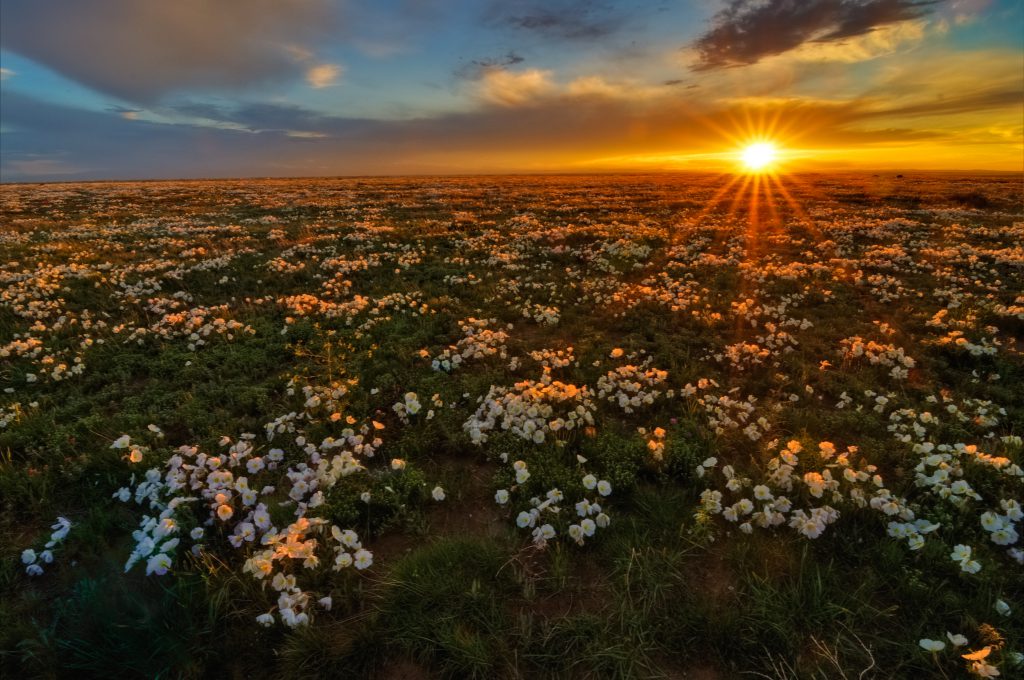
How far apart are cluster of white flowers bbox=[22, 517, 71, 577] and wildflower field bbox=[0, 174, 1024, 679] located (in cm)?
4

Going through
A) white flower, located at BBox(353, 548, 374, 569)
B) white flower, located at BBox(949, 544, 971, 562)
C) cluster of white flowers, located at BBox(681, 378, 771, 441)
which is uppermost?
cluster of white flowers, located at BBox(681, 378, 771, 441)

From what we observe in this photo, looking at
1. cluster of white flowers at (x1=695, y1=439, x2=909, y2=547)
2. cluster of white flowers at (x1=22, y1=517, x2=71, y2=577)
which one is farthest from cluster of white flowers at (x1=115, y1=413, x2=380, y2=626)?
cluster of white flowers at (x1=695, y1=439, x2=909, y2=547)

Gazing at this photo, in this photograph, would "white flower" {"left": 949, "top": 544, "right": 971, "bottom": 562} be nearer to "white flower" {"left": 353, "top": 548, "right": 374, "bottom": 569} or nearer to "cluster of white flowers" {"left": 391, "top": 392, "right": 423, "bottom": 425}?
"white flower" {"left": 353, "top": 548, "right": 374, "bottom": 569}

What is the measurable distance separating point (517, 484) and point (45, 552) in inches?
199

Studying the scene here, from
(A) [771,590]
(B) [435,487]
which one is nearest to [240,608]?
(B) [435,487]

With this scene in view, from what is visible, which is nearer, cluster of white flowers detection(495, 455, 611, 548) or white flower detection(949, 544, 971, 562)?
white flower detection(949, 544, 971, 562)

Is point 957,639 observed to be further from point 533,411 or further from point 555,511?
point 533,411

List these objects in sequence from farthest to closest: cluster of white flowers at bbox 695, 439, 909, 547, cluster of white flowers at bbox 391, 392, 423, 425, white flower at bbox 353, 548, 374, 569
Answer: cluster of white flowers at bbox 391, 392, 423, 425 → cluster of white flowers at bbox 695, 439, 909, 547 → white flower at bbox 353, 548, 374, 569

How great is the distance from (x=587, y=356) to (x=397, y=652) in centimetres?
673

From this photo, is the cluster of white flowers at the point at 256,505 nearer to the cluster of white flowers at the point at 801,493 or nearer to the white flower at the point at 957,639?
the cluster of white flowers at the point at 801,493

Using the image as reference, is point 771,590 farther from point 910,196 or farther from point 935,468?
point 910,196

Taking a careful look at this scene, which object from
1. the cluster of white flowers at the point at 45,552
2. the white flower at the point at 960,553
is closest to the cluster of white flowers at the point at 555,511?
the white flower at the point at 960,553

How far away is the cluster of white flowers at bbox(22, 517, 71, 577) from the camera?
4828mm

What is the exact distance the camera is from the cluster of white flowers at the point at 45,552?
483cm
